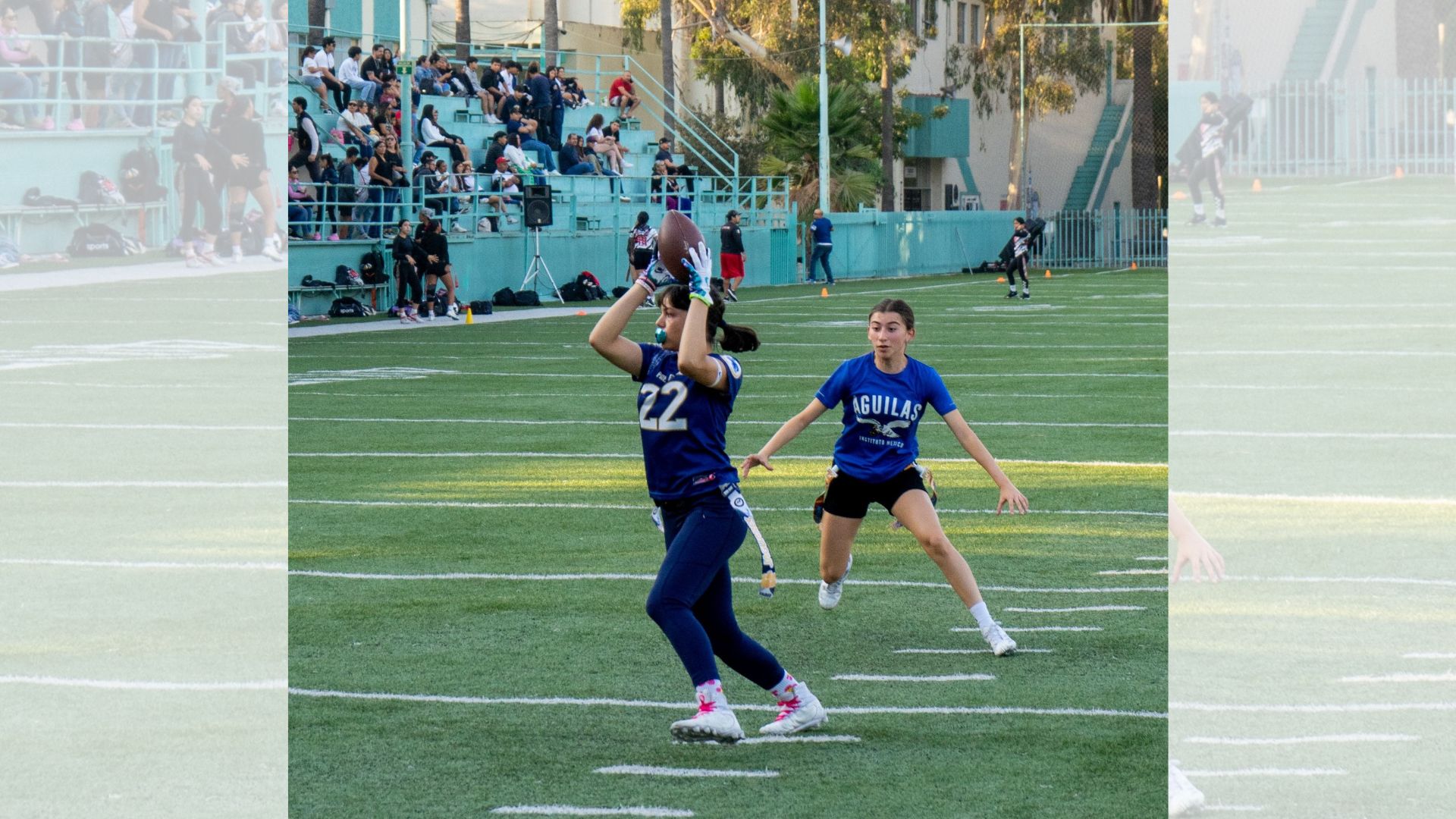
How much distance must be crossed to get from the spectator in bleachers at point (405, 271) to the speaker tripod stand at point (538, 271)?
4384 mm

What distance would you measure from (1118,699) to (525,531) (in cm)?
452

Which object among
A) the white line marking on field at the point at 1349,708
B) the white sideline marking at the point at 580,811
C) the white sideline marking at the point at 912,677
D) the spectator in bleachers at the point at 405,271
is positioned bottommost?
the white sideline marking at the point at 580,811

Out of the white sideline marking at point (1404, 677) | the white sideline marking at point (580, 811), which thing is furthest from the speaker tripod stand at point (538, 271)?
the white sideline marking at point (580, 811)

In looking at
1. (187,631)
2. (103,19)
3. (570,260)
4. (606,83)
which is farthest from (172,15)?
(606,83)

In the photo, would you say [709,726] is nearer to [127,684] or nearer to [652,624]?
[652,624]

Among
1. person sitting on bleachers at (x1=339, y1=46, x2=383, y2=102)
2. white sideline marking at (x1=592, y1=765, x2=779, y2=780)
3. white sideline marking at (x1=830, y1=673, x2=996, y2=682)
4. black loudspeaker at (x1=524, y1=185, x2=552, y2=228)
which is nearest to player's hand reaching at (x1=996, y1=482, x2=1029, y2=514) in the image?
white sideline marking at (x1=830, y1=673, x2=996, y2=682)

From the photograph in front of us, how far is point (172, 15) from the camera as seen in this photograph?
2409 cm

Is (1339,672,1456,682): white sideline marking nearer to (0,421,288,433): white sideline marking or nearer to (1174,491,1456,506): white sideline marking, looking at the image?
(1174,491,1456,506): white sideline marking

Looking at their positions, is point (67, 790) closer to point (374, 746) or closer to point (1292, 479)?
point (374, 746)

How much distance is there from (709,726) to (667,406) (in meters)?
1.03

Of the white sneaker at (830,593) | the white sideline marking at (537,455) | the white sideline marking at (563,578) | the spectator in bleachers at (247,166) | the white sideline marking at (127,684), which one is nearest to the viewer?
the white sideline marking at (127,684)

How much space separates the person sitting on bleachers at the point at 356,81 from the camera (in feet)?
111

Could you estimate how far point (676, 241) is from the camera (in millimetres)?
6559

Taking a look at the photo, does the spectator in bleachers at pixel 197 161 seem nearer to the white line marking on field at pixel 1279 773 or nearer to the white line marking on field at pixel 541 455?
the white line marking on field at pixel 541 455
